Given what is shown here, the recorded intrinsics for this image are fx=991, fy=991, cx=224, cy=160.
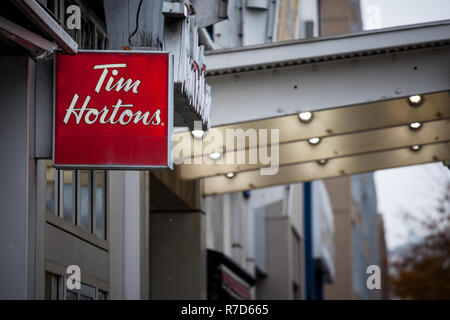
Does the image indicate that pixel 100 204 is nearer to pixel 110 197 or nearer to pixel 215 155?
pixel 110 197

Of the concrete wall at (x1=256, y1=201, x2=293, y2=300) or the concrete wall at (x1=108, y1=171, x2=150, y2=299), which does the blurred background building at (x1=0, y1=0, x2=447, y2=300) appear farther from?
the concrete wall at (x1=256, y1=201, x2=293, y2=300)

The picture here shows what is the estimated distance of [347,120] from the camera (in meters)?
16.1

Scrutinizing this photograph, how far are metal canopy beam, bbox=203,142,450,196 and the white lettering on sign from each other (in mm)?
10754

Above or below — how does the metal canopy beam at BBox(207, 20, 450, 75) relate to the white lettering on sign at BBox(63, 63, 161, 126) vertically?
above

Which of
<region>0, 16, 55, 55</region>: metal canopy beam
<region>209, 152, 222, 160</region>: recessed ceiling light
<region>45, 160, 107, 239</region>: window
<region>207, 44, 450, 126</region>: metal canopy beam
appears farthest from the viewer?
<region>209, 152, 222, 160</region>: recessed ceiling light

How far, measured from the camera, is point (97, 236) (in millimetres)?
13547

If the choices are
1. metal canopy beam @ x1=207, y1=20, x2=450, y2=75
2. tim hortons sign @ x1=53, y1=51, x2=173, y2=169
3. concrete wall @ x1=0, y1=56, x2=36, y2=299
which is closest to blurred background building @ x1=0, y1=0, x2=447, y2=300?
concrete wall @ x1=0, y1=56, x2=36, y2=299

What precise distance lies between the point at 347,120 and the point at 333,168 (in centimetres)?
423

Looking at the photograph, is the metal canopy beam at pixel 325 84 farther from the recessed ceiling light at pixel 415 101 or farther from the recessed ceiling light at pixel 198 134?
the recessed ceiling light at pixel 415 101

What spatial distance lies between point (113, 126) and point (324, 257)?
125 feet

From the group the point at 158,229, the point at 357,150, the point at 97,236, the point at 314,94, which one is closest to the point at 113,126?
the point at 97,236

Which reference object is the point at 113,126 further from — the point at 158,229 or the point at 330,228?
the point at 330,228

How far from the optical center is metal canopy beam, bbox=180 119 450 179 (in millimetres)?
17812

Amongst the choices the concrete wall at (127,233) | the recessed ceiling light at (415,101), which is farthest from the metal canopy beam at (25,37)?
the recessed ceiling light at (415,101)
